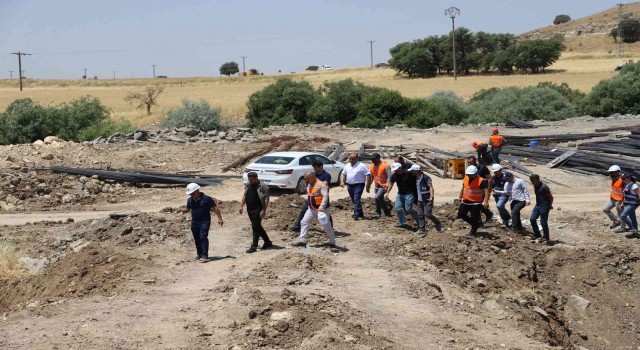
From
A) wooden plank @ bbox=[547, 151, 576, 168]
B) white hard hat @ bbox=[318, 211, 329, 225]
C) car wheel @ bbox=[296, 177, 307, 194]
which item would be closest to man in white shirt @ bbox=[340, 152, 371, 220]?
white hard hat @ bbox=[318, 211, 329, 225]

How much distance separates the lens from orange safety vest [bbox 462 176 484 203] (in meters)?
15.7

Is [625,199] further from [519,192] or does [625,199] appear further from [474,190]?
[474,190]

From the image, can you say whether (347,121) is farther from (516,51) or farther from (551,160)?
(516,51)

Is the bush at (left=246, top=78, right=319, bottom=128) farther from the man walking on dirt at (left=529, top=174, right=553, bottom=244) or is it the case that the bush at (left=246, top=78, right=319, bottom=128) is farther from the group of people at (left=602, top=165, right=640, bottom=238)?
the man walking on dirt at (left=529, top=174, right=553, bottom=244)

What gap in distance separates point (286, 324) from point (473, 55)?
8638cm

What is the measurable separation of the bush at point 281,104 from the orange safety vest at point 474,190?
2722 centimetres

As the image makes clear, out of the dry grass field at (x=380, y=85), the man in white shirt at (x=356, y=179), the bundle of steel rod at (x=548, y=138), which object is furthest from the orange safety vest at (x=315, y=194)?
the dry grass field at (x=380, y=85)

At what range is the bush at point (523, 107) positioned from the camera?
41969 mm

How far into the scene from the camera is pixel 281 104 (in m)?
43.8

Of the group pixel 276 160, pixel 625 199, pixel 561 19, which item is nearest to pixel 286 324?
pixel 625 199

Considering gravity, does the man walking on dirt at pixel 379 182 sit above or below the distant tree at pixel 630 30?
below

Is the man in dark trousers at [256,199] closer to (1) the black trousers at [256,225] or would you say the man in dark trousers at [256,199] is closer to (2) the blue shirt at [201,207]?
(1) the black trousers at [256,225]

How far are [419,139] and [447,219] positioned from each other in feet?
51.2

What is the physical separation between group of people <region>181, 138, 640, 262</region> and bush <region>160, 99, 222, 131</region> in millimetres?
22190
